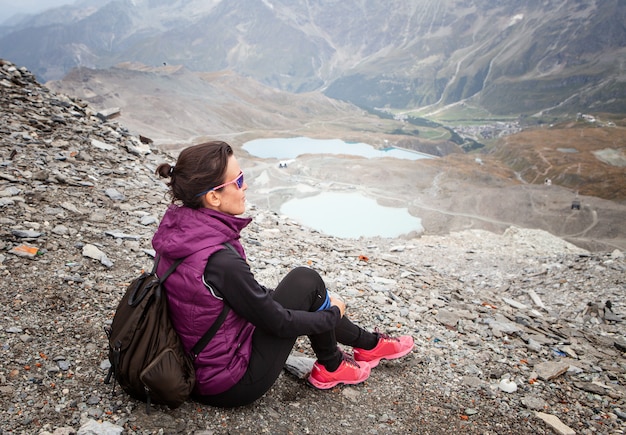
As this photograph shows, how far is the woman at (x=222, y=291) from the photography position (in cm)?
254

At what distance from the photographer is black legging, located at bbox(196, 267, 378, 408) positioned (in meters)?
2.99

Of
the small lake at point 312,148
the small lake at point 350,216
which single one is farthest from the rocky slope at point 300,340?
the small lake at point 312,148

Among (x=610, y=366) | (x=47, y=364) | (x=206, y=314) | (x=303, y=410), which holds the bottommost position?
(x=47, y=364)

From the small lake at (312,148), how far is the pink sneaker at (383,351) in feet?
259

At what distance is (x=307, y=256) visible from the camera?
8.52 m

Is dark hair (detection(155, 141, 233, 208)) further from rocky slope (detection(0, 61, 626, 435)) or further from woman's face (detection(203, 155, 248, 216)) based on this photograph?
rocky slope (detection(0, 61, 626, 435))

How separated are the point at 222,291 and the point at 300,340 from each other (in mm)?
2579

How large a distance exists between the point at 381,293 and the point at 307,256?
2239 mm

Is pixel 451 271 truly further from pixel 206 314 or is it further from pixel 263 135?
pixel 263 135

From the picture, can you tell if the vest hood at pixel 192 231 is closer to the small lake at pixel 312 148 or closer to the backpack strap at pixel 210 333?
the backpack strap at pixel 210 333

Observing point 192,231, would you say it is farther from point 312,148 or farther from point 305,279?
point 312,148

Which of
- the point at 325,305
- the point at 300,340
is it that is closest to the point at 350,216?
the point at 300,340

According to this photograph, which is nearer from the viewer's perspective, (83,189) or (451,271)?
(83,189)

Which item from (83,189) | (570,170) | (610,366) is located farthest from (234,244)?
(570,170)
